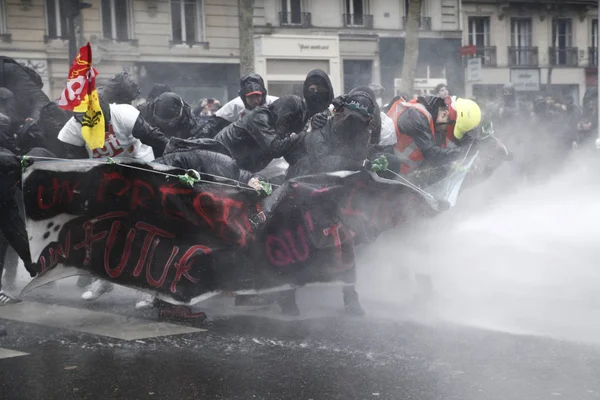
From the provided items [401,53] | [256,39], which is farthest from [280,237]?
[401,53]

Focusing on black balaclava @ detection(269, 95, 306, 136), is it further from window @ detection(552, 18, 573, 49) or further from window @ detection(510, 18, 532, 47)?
window @ detection(552, 18, 573, 49)

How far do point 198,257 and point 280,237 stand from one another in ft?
1.90

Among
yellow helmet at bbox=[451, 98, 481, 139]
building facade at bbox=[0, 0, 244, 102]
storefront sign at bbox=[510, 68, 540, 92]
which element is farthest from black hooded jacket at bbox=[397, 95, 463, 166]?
storefront sign at bbox=[510, 68, 540, 92]

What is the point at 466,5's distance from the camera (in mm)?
34875

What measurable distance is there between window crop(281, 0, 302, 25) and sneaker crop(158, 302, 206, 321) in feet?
75.7

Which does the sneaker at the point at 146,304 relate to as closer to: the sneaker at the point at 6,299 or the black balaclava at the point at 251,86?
the sneaker at the point at 6,299

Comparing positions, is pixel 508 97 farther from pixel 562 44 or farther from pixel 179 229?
pixel 562 44

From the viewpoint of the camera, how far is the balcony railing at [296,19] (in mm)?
28938

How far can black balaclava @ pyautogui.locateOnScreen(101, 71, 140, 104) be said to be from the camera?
7859 millimetres

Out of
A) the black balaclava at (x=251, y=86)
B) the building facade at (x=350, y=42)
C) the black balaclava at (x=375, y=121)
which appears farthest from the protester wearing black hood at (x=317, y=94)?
the building facade at (x=350, y=42)

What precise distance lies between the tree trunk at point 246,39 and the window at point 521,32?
58.1 feet

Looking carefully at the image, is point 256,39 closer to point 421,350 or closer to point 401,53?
point 401,53

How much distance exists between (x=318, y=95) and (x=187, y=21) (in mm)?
20230

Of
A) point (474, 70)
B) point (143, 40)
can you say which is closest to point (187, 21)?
point (143, 40)
